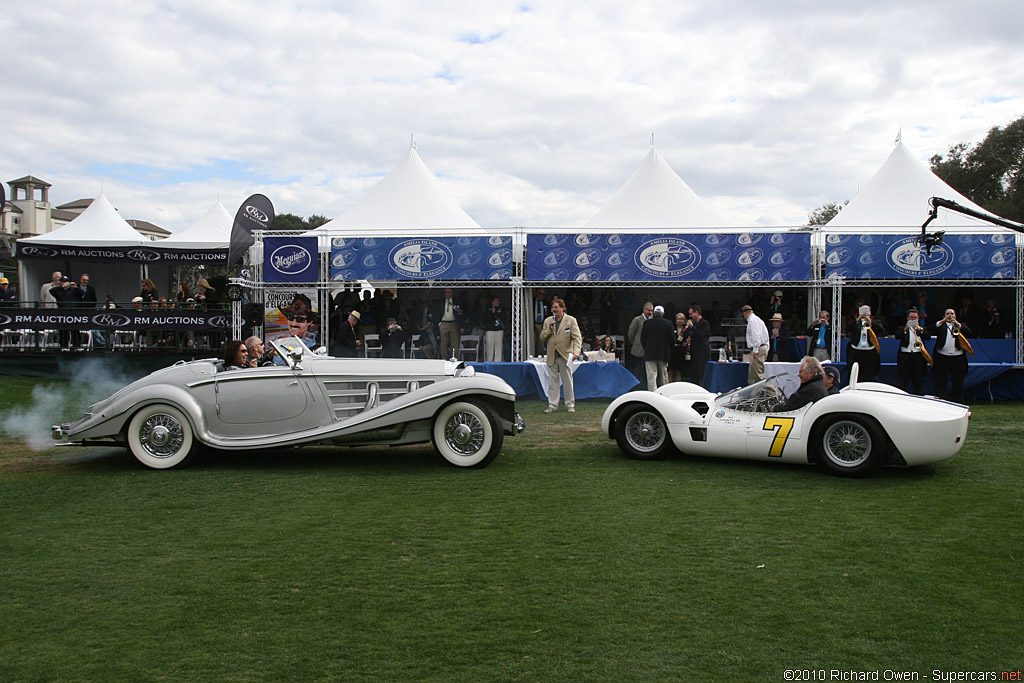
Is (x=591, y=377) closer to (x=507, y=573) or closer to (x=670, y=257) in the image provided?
(x=670, y=257)

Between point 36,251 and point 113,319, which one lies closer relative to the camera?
point 113,319

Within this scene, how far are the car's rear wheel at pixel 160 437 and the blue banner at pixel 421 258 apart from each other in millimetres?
8608

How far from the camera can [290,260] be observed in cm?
1633

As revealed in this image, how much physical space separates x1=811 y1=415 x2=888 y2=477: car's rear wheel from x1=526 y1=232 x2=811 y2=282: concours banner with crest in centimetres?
861

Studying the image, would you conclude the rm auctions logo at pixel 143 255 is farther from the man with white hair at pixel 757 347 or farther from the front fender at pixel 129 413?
the man with white hair at pixel 757 347

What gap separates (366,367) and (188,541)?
3.16 meters

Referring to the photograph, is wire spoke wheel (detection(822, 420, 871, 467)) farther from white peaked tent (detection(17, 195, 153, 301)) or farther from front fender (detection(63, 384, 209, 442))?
white peaked tent (detection(17, 195, 153, 301))

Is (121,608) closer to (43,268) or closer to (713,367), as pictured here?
(713,367)

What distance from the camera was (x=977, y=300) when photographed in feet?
59.2

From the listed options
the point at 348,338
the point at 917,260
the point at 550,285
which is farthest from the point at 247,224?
the point at 917,260

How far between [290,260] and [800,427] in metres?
11.8

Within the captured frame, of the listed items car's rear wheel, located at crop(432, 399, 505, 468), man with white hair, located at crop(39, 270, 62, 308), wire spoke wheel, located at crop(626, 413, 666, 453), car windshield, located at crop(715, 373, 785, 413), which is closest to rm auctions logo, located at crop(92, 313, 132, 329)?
man with white hair, located at crop(39, 270, 62, 308)

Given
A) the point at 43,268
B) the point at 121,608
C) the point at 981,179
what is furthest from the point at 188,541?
the point at 981,179

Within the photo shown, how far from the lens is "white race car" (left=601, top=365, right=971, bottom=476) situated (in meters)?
7.18
